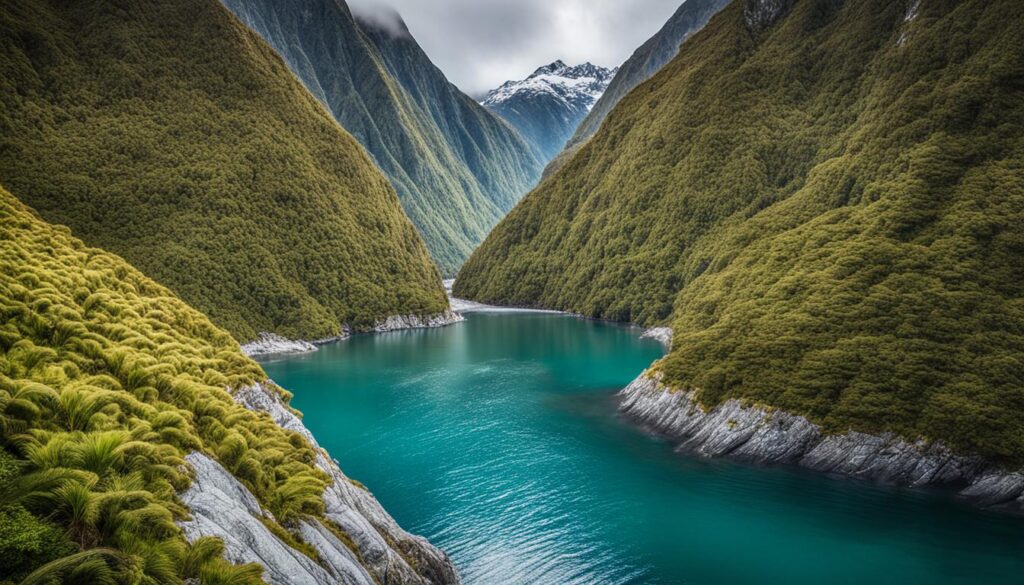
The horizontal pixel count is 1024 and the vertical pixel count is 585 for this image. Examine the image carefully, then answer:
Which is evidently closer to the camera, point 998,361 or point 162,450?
point 162,450

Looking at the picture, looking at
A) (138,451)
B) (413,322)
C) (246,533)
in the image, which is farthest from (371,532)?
(413,322)

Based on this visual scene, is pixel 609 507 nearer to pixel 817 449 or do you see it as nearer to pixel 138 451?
pixel 817 449

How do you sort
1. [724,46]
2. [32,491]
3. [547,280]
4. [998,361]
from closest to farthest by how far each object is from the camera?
[32,491] < [998,361] < [724,46] < [547,280]

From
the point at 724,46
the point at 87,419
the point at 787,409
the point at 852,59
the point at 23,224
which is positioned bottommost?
the point at 787,409

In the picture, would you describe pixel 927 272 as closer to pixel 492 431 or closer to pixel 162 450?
pixel 492 431

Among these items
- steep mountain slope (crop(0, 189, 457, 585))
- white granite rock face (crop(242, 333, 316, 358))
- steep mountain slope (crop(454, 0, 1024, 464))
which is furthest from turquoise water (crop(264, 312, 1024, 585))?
white granite rock face (crop(242, 333, 316, 358))

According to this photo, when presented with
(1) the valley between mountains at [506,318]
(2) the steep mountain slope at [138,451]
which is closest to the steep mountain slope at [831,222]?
(1) the valley between mountains at [506,318]

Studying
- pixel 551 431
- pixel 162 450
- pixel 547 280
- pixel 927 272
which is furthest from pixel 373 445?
pixel 547 280
